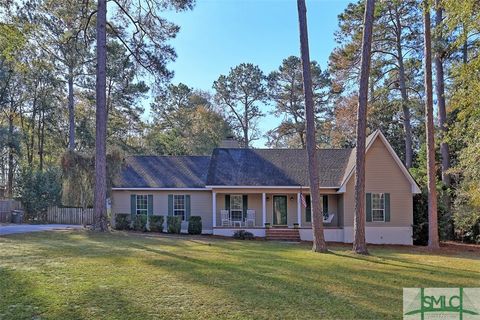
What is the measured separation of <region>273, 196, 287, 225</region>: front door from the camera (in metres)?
21.3

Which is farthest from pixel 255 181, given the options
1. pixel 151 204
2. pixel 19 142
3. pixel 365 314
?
pixel 19 142

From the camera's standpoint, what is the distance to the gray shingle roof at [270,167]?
2081 cm

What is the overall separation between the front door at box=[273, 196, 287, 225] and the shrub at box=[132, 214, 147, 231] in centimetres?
657

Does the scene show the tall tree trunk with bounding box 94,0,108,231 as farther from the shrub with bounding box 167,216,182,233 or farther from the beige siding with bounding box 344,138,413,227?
the beige siding with bounding box 344,138,413,227

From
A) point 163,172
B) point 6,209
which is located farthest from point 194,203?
point 6,209

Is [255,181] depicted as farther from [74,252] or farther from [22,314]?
[22,314]

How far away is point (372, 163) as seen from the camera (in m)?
19.5

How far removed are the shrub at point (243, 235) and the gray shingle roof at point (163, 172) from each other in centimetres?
332

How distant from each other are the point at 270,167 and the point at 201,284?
15.5 meters

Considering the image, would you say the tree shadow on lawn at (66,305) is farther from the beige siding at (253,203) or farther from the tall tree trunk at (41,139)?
the tall tree trunk at (41,139)

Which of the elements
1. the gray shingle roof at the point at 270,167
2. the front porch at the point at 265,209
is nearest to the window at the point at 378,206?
the gray shingle roof at the point at 270,167

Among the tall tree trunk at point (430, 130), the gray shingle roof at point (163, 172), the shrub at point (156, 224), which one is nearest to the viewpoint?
the tall tree trunk at point (430, 130)

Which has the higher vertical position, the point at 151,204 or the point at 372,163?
the point at 372,163

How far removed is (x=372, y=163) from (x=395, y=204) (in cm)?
223
